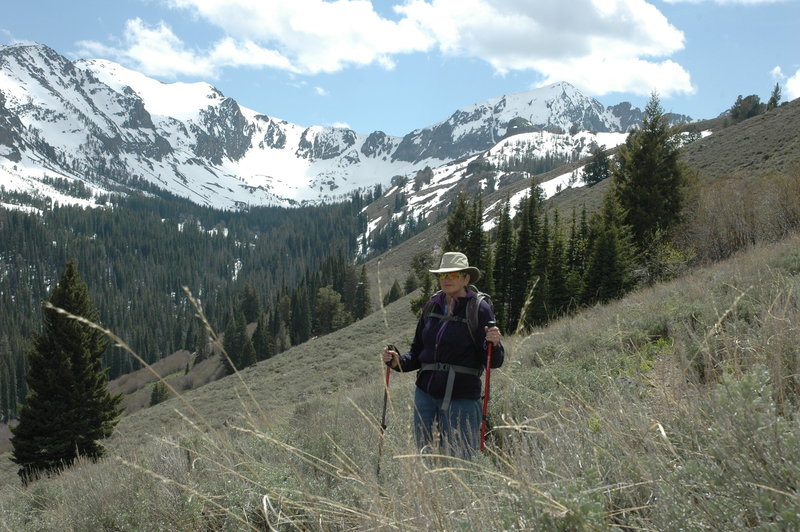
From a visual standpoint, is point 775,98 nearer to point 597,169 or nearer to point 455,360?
point 597,169

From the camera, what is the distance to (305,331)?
85188 millimetres

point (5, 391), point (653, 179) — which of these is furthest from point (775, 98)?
point (5, 391)

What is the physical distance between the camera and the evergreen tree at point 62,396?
1941cm

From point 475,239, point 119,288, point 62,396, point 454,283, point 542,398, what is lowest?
point 62,396

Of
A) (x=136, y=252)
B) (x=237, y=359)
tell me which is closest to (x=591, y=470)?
(x=237, y=359)

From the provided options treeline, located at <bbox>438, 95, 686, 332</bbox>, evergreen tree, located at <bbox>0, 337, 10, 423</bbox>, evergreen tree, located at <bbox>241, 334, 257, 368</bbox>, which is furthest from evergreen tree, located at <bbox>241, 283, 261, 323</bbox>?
treeline, located at <bbox>438, 95, 686, 332</bbox>

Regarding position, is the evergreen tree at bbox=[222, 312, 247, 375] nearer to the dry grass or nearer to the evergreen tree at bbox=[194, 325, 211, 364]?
the evergreen tree at bbox=[194, 325, 211, 364]

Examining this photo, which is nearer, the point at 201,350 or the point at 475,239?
the point at 475,239

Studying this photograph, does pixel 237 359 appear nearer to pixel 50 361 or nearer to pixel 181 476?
pixel 50 361

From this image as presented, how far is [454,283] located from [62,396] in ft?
71.6

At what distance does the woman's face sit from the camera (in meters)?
4.55

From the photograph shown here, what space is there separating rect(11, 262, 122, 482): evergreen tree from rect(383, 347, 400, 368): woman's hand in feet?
63.6

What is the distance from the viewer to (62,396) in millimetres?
19953

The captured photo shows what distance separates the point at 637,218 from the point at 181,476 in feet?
91.6
